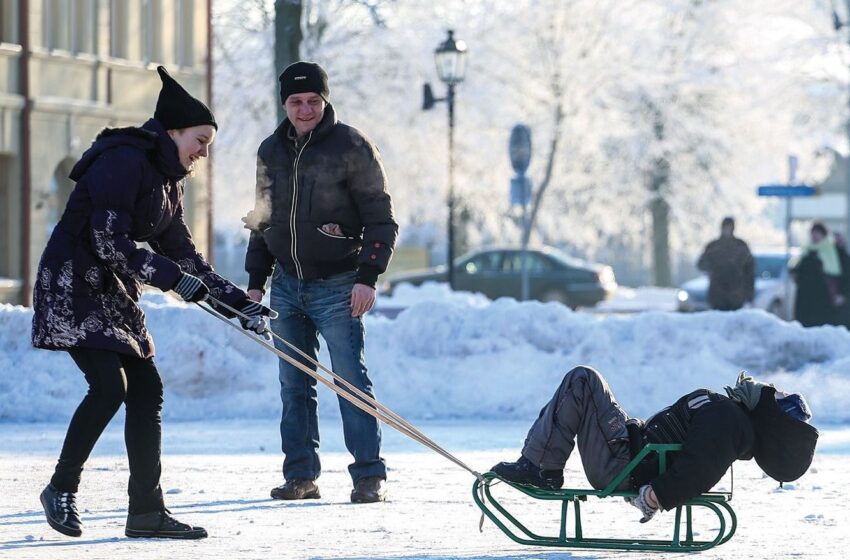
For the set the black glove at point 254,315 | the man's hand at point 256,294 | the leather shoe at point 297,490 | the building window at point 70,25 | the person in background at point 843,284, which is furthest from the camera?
the building window at point 70,25

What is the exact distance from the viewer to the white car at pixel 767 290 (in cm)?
2944

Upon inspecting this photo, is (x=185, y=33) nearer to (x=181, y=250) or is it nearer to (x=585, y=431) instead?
(x=181, y=250)

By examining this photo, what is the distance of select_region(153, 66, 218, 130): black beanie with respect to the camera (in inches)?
269

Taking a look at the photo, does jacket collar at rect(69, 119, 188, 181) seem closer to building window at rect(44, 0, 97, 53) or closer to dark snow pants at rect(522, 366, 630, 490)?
dark snow pants at rect(522, 366, 630, 490)

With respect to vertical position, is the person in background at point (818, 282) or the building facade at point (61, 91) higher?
the building facade at point (61, 91)

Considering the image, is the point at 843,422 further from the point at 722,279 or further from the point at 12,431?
the point at 722,279

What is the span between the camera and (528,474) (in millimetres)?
6574

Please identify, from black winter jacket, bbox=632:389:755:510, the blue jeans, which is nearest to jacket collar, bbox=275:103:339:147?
the blue jeans

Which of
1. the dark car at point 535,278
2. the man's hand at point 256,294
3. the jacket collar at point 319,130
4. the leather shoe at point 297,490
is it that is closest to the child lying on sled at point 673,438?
the leather shoe at point 297,490

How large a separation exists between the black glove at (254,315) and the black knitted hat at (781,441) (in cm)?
181

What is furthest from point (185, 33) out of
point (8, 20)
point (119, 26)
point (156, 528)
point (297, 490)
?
point (156, 528)

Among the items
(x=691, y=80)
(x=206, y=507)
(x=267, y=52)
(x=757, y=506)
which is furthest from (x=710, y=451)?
(x=691, y=80)

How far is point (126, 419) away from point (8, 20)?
20344 mm

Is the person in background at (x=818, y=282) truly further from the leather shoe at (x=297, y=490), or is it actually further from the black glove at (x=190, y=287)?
the black glove at (x=190, y=287)
